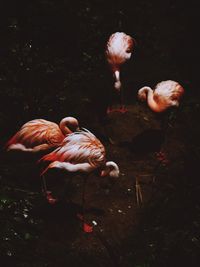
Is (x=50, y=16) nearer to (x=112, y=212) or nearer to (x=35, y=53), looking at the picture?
(x=35, y=53)

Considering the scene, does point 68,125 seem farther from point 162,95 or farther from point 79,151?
point 162,95

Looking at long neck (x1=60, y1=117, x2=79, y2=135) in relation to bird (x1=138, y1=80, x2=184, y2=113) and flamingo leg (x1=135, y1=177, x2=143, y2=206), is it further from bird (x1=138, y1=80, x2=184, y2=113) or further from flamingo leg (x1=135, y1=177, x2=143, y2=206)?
bird (x1=138, y1=80, x2=184, y2=113)

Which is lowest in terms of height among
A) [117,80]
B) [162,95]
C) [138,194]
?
[138,194]

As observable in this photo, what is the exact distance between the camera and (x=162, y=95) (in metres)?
5.20

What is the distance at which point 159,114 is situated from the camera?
17.6ft

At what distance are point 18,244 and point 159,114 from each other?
8.49 feet

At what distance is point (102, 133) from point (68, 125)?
2.37 ft

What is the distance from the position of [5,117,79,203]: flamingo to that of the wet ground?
108 millimetres

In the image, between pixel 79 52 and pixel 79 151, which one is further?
pixel 79 52

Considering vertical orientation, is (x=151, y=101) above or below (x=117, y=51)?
below

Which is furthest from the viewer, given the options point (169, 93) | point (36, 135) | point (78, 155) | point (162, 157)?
point (169, 93)

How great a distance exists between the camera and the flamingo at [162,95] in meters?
5.20

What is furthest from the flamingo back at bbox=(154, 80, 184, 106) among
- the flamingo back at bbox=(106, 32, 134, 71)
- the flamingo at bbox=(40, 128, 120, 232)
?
the flamingo at bbox=(40, 128, 120, 232)

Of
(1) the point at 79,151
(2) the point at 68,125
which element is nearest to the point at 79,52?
(2) the point at 68,125
